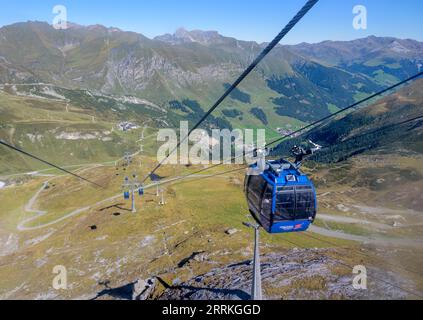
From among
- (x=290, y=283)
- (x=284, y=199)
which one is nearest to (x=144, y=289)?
(x=290, y=283)

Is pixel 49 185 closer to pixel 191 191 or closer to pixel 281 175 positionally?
pixel 191 191

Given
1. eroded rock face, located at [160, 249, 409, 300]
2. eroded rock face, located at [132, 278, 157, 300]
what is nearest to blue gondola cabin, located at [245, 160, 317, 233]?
eroded rock face, located at [160, 249, 409, 300]

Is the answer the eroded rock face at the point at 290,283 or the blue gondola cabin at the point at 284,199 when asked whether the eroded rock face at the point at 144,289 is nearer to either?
the eroded rock face at the point at 290,283

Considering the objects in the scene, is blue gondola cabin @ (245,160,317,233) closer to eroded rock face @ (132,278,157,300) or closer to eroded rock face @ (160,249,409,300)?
eroded rock face @ (160,249,409,300)

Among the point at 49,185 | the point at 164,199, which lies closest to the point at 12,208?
the point at 49,185

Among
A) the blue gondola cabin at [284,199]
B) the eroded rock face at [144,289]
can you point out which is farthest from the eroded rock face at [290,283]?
the blue gondola cabin at [284,199]

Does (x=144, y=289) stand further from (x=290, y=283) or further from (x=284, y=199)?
(x=284, y=199)
